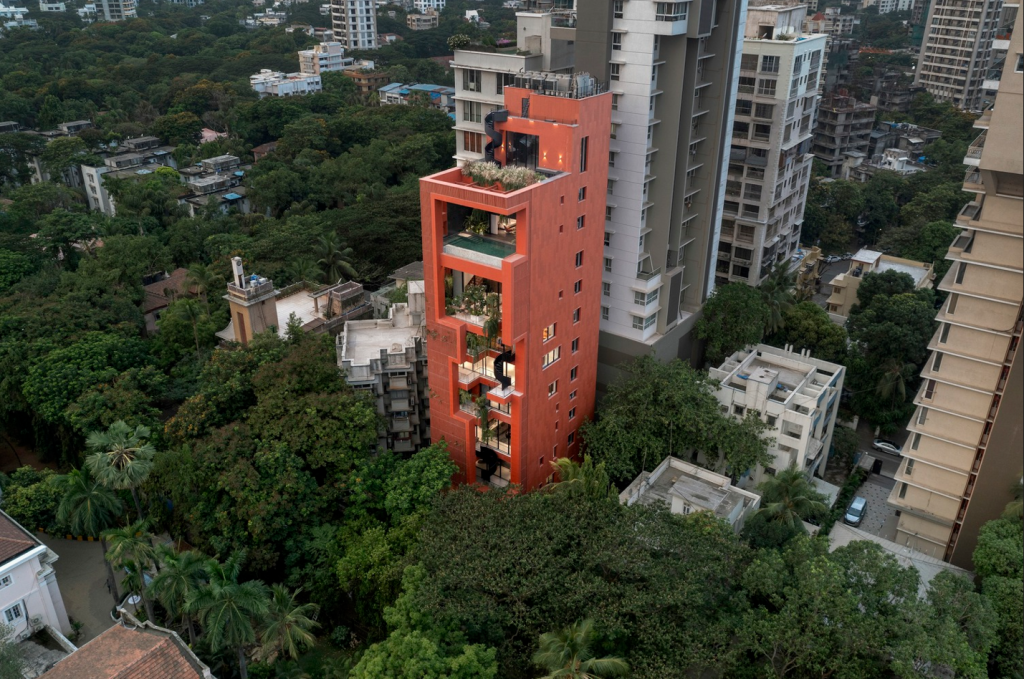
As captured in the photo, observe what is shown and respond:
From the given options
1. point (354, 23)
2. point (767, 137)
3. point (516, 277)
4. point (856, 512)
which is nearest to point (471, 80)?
point (516, 277)

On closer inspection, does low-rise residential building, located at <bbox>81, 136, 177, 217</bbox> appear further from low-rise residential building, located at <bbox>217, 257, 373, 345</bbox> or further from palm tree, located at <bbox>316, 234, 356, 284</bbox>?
low-rise residential building, located at <bbox>217, 257, 373, 345</bbox>

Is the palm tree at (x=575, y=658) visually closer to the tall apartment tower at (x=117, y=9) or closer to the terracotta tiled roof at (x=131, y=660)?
the terracotta tiled roof at (x=131, y=660)

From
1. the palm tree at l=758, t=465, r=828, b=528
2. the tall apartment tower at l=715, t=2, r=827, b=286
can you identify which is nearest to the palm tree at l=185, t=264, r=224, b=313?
the palm tree at l=758, t=465, r=828, b=528

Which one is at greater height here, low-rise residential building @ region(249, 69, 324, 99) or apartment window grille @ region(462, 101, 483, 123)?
apartment window grille @ region(462, 101, 483, 123)

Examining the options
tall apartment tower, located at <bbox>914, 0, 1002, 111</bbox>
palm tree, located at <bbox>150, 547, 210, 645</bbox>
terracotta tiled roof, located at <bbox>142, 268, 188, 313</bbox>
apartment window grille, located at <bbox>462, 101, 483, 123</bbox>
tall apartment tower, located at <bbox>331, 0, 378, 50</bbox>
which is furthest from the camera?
tall apartment tower, located at <bbox>331, 0, 378, 50</bbox>

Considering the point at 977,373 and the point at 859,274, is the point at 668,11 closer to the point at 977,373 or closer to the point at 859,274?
the point at 977,373

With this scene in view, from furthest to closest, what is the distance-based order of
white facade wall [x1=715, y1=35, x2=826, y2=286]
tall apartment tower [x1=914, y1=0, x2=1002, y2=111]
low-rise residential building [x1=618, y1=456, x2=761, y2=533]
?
tall apartment tower [x1=914, y1=0, x2=1002, y2=111] → white facade wall [x1=715, y1=35, x2=826, y2=286] → low-rise residential building [x1=618, y1=456, x2=761, y2=533]
